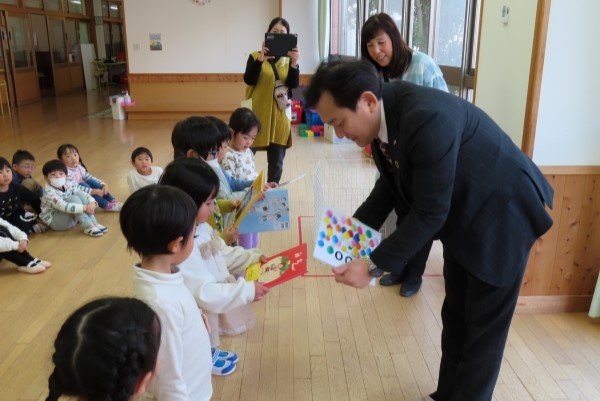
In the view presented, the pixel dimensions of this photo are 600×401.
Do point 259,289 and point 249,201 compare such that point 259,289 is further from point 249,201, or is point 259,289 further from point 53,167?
point 53,167

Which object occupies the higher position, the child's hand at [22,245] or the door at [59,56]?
the door at [59,56]

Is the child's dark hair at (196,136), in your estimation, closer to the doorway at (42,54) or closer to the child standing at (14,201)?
the child standing at (14,201)

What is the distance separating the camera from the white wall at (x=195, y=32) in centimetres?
902

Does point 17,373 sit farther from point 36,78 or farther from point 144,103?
point 36,78

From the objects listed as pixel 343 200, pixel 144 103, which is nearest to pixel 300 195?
pixel 343 200

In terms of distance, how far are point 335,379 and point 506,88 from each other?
1.64 metres

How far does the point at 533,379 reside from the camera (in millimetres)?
2127

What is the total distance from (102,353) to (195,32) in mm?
9010

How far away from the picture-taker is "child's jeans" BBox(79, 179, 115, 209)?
4.36 metres

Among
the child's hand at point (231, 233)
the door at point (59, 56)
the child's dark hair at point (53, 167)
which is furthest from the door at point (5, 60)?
the child's hand at point (231, 233)

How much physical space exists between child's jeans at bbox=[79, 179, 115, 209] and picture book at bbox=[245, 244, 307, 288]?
2970 millimetres

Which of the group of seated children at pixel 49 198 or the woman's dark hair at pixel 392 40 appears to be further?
the group of seated children at pixel 49 198

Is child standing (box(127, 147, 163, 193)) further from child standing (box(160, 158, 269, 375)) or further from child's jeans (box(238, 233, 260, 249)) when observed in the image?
child standing (box(160, 158, 269, 375))

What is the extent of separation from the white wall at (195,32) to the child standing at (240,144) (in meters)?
6.76
